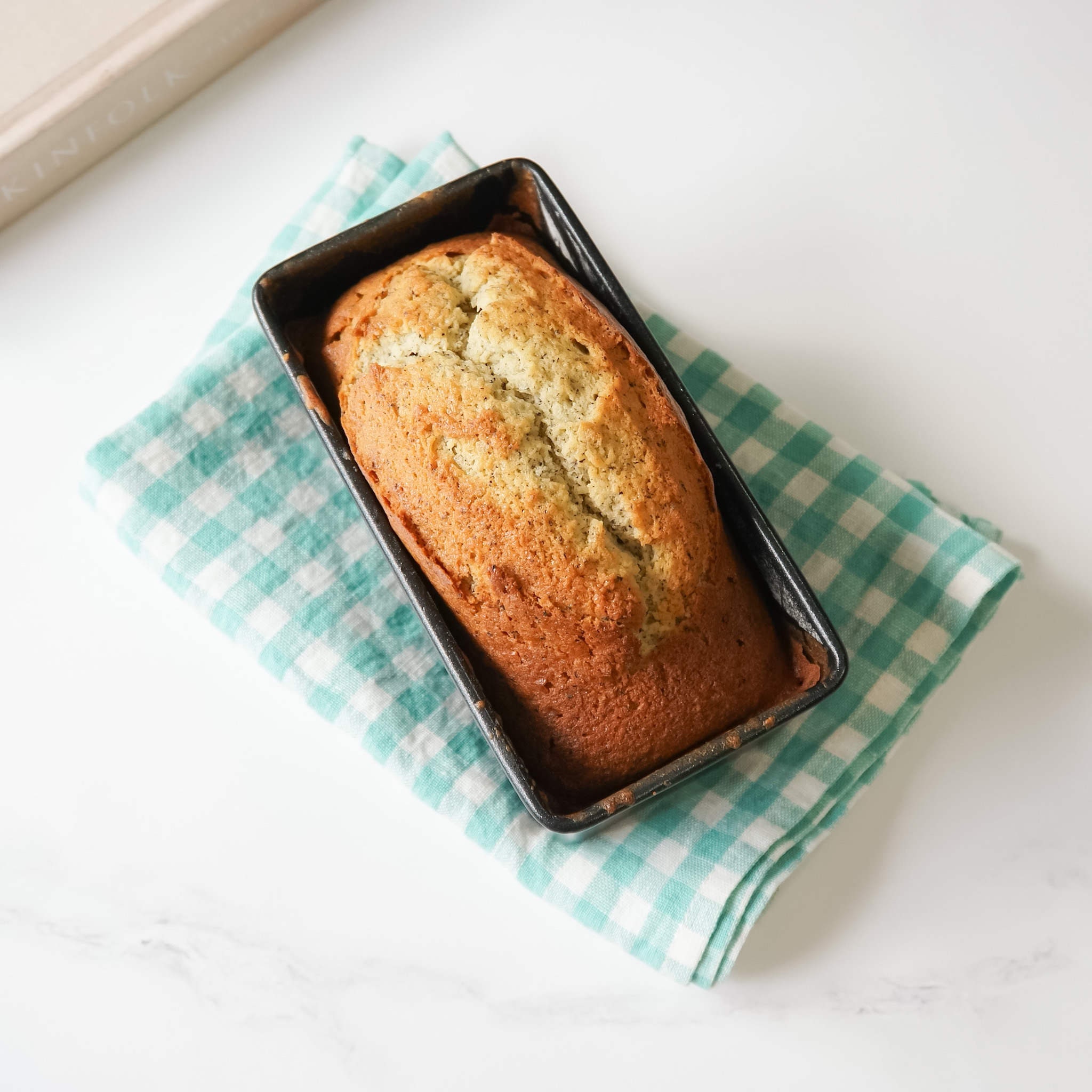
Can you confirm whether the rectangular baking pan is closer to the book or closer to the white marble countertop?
the white marble countertop

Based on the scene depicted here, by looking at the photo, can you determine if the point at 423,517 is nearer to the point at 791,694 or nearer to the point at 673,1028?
the point at 791,694

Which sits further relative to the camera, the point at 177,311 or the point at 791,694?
the point at 177,311

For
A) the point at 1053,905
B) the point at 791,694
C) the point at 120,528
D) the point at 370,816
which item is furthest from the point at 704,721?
the point at 120,528

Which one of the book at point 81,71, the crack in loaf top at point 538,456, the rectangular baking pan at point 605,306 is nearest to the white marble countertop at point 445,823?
the book at point 81,71

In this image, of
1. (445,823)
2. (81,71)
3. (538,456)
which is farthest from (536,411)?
(81,71)

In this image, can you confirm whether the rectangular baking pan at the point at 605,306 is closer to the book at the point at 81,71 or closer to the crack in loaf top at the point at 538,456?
the crack in loaf top at the point at 538,456
